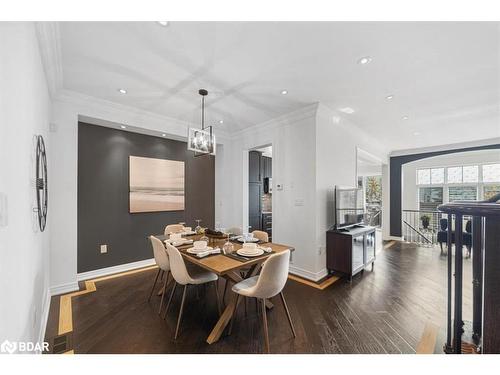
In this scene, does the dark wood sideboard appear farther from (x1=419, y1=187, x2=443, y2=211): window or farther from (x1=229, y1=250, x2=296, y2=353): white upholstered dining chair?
(x1=419, y1=187, x2=443, y2=211): window

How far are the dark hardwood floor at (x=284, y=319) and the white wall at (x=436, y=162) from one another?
4.88 meters

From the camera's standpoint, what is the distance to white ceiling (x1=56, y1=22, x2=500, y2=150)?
68.3 inches

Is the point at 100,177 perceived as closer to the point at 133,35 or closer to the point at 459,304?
the point at 133,35

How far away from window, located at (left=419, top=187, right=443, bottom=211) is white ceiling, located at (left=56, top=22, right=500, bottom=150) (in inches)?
160

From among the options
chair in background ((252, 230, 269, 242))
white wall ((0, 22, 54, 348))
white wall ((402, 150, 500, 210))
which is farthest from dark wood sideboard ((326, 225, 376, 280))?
white wall ((402, 150, 500, 210))

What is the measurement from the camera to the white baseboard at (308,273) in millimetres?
3180

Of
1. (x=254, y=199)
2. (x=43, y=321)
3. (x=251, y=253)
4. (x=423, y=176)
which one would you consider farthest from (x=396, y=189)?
(x=43, y=321)

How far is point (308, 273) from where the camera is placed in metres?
3.25

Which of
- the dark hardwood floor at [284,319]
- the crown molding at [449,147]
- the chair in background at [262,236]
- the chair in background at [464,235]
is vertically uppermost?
the crown molding at [449,147]

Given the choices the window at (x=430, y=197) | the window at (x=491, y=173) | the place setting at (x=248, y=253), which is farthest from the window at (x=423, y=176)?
the place setting at (x=248, y=253)

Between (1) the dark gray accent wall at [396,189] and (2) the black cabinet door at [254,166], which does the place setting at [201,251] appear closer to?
(2) the black cabinet door at [254,166]

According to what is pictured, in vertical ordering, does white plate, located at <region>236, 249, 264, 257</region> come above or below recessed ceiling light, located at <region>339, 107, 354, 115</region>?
below

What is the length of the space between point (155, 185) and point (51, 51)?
2346 millimetres
